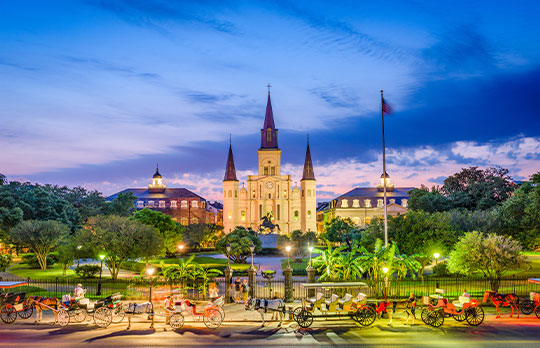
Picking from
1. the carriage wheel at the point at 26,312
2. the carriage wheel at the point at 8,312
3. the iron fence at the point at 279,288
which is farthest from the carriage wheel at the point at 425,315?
the carriage wheel at the point at 8,312

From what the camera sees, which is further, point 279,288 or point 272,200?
point 272,200

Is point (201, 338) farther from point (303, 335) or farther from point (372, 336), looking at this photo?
point (372, 336)

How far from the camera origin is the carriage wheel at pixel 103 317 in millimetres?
17234

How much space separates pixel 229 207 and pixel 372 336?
92.4 metres

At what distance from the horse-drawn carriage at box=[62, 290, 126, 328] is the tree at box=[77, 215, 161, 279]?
13.2 meters

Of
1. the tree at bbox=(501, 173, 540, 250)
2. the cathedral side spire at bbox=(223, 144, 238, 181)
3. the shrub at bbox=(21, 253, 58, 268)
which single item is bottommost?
the shrub at bbox=(21, 253, 58, 268)

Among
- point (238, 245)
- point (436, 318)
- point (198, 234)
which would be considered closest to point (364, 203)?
point (198, 234)

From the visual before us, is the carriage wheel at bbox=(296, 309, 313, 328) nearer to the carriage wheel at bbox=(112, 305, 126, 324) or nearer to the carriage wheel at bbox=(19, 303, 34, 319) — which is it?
the carriage wheel at bbox=(112, 305, 126, 324)

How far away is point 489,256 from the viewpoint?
23281 mm

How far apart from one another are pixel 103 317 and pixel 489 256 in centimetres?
1970

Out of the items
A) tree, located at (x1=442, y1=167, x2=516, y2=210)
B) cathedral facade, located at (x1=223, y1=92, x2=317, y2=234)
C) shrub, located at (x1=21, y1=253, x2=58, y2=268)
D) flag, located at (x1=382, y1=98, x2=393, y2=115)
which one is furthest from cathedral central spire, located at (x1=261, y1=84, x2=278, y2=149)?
flag, located at (x1=382, y1=98, x2=393, y2=115)

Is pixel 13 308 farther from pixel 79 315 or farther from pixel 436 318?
pixel 436 318

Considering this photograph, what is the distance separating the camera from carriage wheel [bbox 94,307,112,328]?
56.5 feet

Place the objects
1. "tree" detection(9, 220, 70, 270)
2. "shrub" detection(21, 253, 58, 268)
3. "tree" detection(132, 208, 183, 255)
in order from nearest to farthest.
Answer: "tree" detection(9, 220, 70, 270), "shrub" detection(21, 253, 58, 268), "tree" detection(132, 208, 183, 255)
